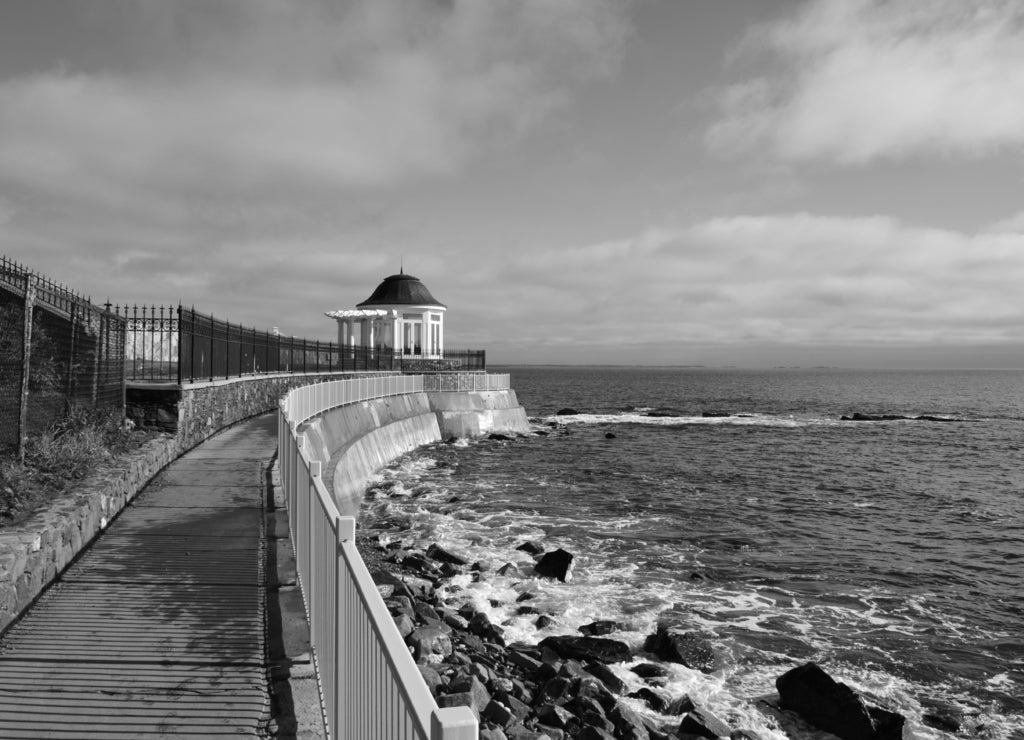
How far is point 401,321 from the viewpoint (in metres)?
51.5

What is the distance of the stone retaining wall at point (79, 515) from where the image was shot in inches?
239

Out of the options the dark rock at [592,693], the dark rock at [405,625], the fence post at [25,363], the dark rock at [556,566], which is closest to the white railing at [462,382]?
the dark rock at [556,566]

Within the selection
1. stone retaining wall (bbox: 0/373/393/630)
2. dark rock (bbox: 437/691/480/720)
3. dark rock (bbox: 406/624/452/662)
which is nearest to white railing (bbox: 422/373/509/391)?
stone retaining wall (bbox: 0/373/393/630)

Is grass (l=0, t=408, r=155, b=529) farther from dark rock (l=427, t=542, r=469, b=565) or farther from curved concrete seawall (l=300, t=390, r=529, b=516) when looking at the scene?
dark rock (l=427, t=542, r=469, b=565)

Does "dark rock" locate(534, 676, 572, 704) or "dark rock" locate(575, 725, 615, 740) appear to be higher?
"dark rock" locate(575, 725, 615, 740)

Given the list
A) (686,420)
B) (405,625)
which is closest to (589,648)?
(405,625)

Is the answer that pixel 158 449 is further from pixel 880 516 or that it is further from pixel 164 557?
pixel 880 516

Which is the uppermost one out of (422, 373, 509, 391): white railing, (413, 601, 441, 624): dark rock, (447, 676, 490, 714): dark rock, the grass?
(422, 373, 509, 391): white railing

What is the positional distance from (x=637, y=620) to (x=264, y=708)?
826 centimetres

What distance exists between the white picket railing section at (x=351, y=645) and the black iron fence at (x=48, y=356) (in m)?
4.86

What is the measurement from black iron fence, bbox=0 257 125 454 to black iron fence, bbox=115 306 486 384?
78.7 inches

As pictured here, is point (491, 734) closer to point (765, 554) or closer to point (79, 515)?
point (79, 515)

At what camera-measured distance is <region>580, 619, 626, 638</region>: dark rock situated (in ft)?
35.7

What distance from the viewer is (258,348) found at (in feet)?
85.9
